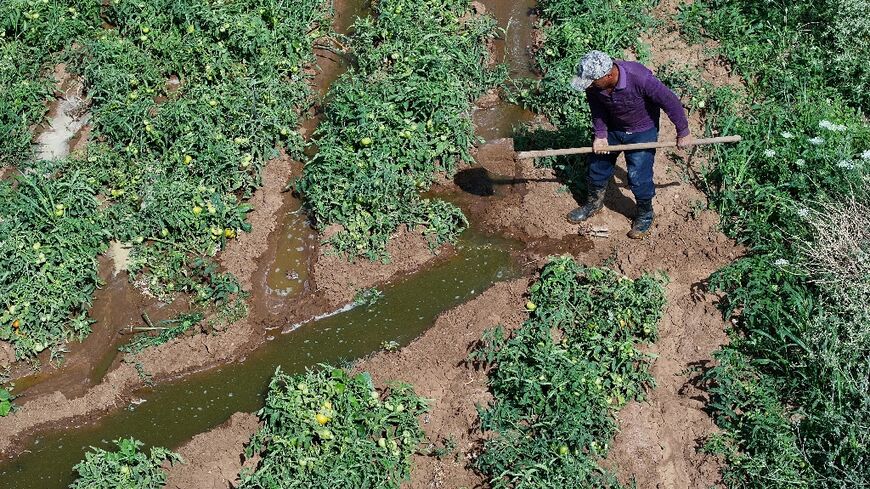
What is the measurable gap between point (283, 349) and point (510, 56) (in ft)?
10.6

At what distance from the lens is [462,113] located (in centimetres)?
684

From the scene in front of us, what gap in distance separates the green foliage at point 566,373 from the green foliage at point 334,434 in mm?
482

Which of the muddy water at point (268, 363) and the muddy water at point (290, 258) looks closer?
the muddy water at point (268, 363)

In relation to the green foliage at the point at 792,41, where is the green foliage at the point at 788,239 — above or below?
below

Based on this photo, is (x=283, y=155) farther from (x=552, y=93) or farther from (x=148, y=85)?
(x=552, y=93)

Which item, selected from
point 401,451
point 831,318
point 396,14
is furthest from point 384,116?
point 831,318

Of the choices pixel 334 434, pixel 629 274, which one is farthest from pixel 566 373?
pixel 334 434

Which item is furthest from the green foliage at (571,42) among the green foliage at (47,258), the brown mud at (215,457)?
the green foliage at (47,258)

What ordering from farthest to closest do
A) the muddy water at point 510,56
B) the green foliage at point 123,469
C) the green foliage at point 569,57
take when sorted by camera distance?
the muddy water at point 510,56 → the green foliage at point 569,57 → the green foliage at point 123,469

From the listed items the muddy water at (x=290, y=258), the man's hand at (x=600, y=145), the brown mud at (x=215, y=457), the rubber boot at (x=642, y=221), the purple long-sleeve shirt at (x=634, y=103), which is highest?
the purple long-sleeve shirt at (x=634, y=103)

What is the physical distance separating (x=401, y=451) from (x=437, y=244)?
1.64m

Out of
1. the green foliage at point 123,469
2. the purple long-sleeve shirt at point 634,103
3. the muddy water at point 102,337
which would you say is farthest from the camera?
the muddy water at point 102,337

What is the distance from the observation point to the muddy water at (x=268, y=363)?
5.43 meters

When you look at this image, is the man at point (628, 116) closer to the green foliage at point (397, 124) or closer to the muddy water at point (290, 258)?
the green foliage at point (397, 124)
